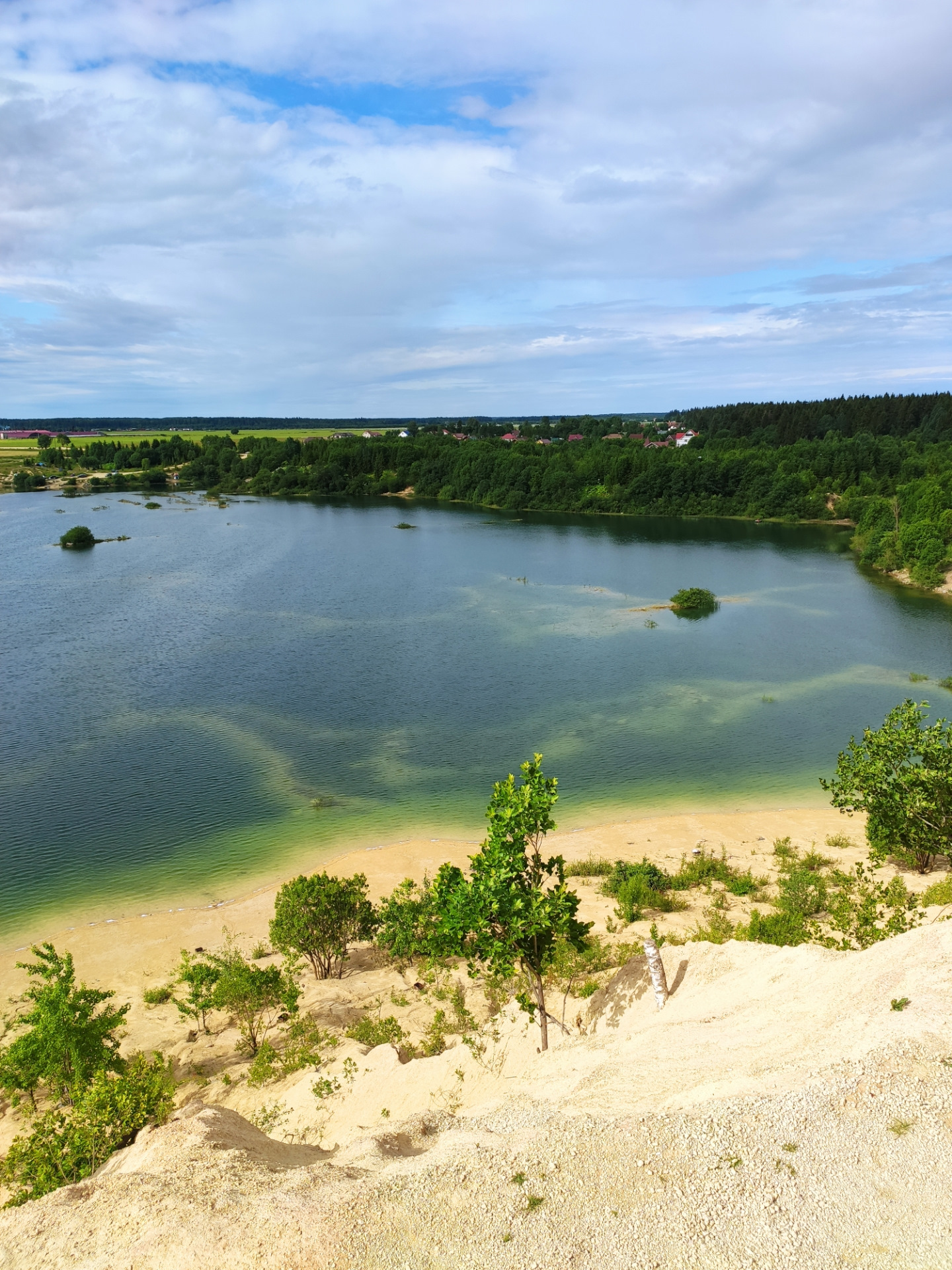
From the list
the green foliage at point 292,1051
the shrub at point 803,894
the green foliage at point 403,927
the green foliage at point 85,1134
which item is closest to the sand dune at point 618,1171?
the green foliage at point 85,1134

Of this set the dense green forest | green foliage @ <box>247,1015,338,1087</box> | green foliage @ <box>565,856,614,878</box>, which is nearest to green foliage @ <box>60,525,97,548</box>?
the dense green forest

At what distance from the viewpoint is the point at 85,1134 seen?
13.1 metres

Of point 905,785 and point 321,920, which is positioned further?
point 321,920

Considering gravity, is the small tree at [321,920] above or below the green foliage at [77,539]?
below

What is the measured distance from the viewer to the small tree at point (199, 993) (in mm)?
18234

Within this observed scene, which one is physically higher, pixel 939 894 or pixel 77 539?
pixel 77 539

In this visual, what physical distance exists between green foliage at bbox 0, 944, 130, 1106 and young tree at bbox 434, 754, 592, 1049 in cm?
763

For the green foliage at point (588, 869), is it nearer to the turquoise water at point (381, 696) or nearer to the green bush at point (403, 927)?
the turquoise water at point (381, 696)

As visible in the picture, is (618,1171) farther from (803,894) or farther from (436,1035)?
(803,894)

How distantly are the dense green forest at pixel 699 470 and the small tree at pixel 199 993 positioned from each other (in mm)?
74930

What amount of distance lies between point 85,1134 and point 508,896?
832 cm

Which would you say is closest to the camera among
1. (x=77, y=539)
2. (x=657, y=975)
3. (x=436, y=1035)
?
(x=657, y=975)

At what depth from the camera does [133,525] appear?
398ft

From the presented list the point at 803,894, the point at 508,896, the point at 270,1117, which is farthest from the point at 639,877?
the point at 270,1117
